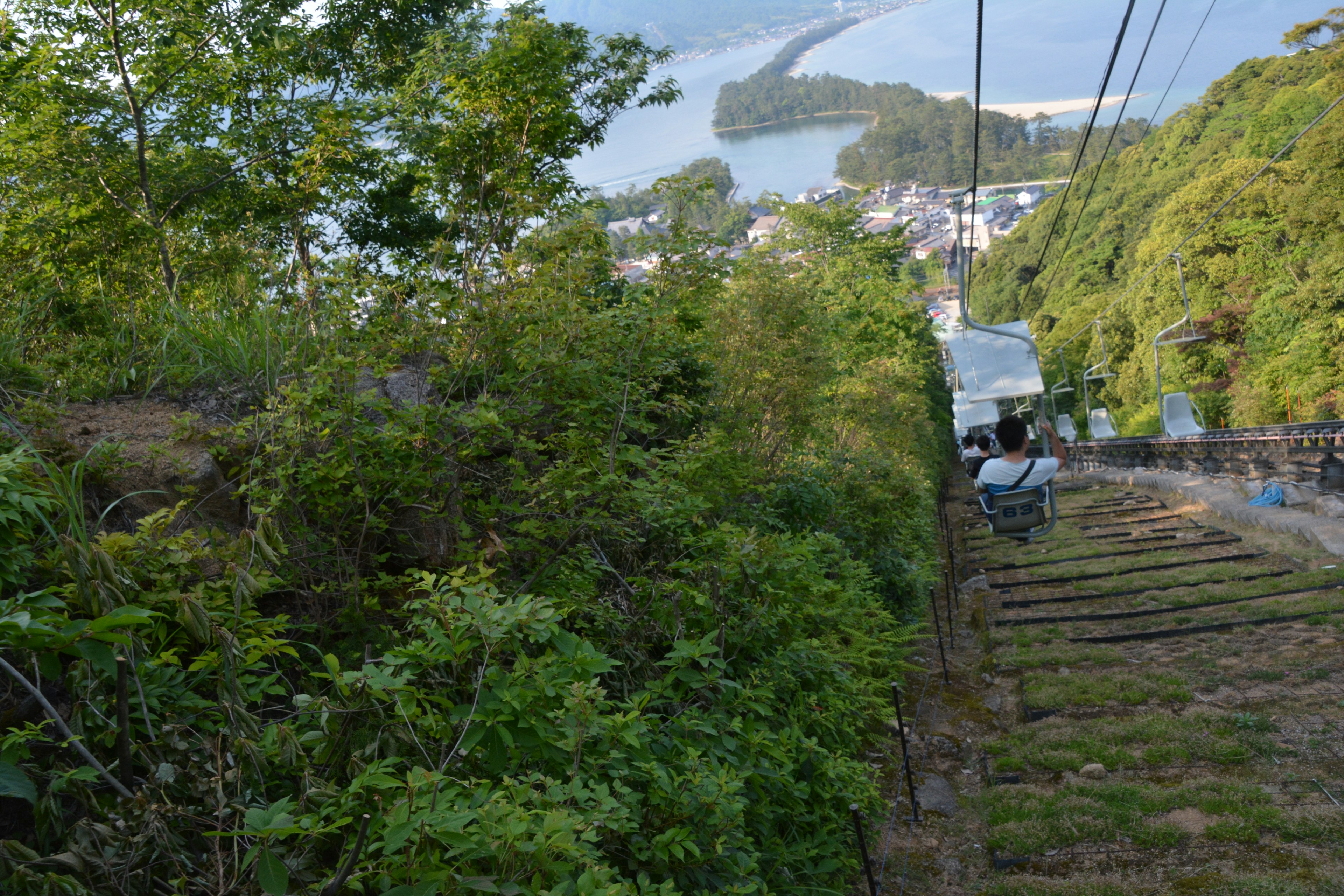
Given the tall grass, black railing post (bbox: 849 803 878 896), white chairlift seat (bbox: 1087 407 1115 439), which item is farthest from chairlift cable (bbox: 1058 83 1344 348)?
the tall grass

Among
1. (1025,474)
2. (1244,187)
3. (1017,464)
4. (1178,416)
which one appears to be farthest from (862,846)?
(1178,416)

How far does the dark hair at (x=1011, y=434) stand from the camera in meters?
7.29

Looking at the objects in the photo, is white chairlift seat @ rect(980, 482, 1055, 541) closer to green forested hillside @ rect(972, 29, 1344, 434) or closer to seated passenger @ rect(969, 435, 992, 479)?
seated passenger @ rect(969, 435, 992, 479)

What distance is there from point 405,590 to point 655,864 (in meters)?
1.72

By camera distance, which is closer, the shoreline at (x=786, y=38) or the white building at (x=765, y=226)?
the white building at (x=765, y=226)

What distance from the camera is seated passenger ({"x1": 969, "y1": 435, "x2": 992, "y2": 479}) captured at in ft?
26.5

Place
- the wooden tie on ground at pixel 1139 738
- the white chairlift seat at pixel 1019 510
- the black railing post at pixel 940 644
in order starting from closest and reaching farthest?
the wooden tie on ground at pixel 1139 738 → the white chairlift seat at pixel 1019 510 → the black railing post at pixel 940 644

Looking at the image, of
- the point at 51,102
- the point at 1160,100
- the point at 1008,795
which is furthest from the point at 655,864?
the point at 1160,100

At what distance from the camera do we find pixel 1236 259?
41.3 metres

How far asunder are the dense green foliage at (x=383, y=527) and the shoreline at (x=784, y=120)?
1198 inches

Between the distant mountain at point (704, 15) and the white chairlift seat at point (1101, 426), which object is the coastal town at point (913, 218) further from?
the white chairlift seat at point (1101, 426)

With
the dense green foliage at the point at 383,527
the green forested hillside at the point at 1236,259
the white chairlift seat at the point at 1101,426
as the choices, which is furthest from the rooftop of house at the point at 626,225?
the white chairlift seat at the point at 1101,426

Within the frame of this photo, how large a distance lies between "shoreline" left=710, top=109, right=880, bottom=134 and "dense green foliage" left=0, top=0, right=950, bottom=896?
99.8 ft

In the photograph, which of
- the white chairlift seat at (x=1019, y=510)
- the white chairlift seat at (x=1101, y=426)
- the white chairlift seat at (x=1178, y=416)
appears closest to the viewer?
the white chairlift seat at (x=1019, y=510)
